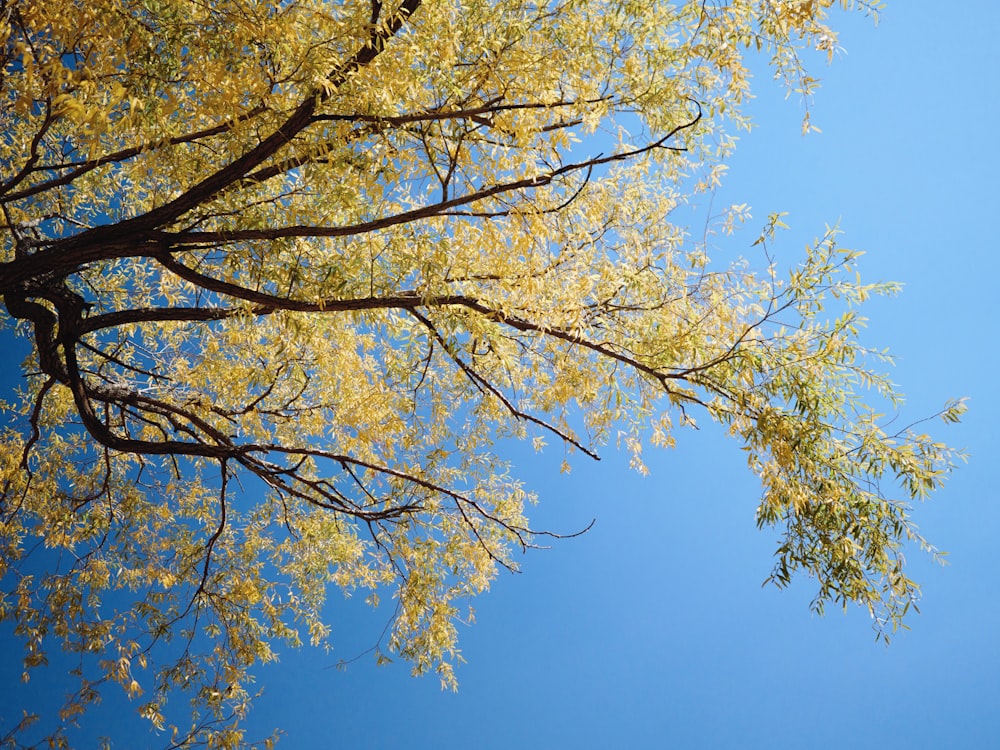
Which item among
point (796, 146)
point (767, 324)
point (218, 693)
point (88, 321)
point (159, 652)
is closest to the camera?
point (767, 324)

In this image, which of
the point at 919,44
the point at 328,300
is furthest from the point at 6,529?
the point at 919,44

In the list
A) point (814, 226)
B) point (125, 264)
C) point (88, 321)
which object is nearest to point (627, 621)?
point (814, 226)

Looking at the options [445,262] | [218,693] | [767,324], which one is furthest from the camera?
[218,693]

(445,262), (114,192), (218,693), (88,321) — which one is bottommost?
(218,693)

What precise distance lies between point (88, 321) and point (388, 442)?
1.56 meters

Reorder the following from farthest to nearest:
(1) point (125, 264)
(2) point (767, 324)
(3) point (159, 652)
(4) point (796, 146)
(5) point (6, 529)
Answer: (4) point (796, 146), (3) point (159, 652), (1) point (125, 264), (5) point (6, 529), (2) point (767, 324)

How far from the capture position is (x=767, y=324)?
3.10m

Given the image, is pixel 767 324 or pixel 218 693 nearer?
pixel 767 324

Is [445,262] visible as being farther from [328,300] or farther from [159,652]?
[159,652]

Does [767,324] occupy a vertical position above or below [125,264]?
below

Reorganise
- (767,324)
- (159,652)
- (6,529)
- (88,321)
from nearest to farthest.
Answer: (767,324), (88,321), (6,529), (159,652)

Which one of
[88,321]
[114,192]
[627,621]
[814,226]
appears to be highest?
[814,226]

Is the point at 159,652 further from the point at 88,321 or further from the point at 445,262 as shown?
the point at 445,262

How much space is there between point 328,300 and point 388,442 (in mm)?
1633
